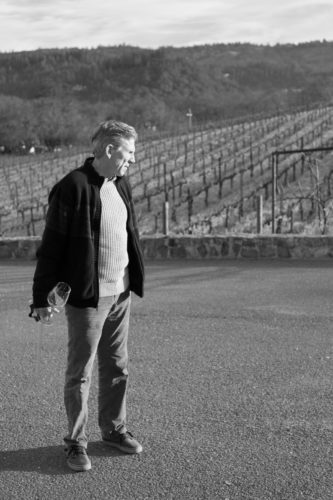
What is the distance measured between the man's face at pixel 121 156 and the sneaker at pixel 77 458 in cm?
132

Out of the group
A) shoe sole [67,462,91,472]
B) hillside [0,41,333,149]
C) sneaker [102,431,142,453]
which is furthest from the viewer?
hillside [0,41,333,149]

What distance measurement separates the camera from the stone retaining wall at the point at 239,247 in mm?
9664

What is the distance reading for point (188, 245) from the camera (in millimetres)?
10250

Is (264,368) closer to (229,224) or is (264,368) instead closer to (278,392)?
(278,392)

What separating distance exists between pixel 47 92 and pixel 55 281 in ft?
388

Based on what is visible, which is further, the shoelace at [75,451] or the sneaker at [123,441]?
the sneaker at [123,441]

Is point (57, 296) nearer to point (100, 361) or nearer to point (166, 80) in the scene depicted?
point (100, 361)

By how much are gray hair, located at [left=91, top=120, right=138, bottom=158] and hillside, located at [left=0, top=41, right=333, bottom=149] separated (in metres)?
94.8

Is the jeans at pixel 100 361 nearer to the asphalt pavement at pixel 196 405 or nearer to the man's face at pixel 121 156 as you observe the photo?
the asphalt pavement at pixel 196 405

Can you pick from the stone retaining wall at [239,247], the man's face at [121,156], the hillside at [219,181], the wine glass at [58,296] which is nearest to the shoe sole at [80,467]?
the wine glass at [58,296]

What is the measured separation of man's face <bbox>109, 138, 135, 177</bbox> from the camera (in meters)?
3.18

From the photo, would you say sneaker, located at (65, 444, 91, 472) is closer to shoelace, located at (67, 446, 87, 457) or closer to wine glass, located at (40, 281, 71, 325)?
shoelace, located at (67, 446, 87, 457)

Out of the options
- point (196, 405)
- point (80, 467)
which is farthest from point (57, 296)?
point (196, 405)

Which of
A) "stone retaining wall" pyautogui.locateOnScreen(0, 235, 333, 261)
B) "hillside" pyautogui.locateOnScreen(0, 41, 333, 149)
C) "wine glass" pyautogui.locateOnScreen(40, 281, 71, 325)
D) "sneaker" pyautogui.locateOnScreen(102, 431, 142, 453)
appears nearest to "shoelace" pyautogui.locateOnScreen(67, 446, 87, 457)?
"sneaker" pyautogui.locateOnScreen(102, 431, 142, 453)
